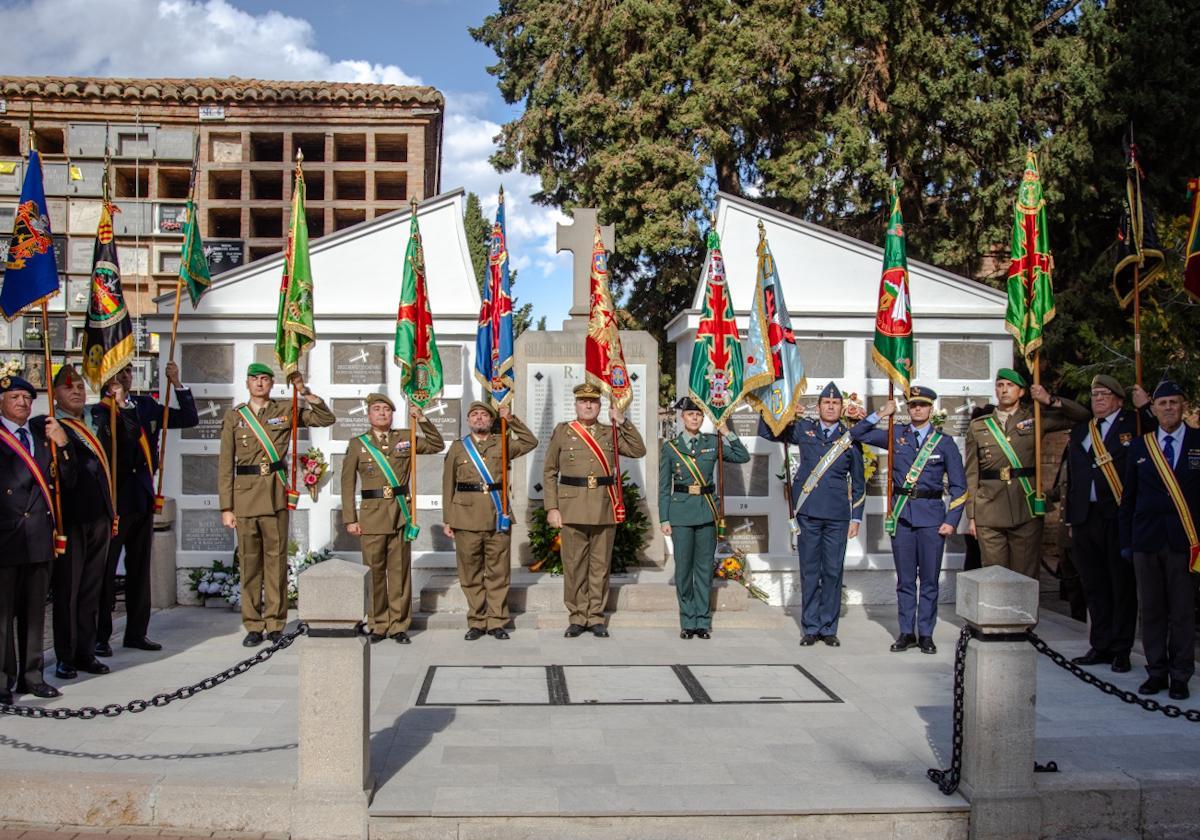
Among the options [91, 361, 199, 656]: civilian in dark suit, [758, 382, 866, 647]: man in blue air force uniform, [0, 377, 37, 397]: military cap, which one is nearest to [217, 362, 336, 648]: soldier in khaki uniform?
[91, 361, 199, 656]: civilian in dark suit

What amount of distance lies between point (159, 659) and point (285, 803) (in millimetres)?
3291

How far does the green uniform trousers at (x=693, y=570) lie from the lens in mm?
7855

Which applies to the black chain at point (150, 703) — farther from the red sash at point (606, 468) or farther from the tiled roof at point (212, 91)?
the tiled roof at point (212, 91)

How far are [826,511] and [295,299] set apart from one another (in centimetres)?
441

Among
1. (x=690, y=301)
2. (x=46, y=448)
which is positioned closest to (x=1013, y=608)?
(x=46, y=448)

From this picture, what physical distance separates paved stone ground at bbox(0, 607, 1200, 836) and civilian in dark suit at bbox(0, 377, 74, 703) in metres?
0.34

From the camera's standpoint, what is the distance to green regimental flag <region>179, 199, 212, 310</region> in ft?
26.6

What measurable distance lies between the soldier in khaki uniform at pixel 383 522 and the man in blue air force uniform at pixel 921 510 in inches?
145

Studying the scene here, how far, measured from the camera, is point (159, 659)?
712 cm

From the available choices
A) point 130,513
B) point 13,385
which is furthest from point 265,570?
point 13,385

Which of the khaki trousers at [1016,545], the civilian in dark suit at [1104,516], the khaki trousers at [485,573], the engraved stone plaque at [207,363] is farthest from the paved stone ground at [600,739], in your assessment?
the engraved stone plaque at [207,363]

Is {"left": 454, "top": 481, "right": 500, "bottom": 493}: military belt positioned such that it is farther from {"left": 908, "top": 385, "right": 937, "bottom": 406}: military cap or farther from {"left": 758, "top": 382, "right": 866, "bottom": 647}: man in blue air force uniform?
{"left": 908, "top": 385, "right": 937, "bottom": 406}: military cap

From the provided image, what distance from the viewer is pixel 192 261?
8188 millimetres

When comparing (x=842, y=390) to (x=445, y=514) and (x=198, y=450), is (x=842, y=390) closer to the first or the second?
(x=445, y=514)
